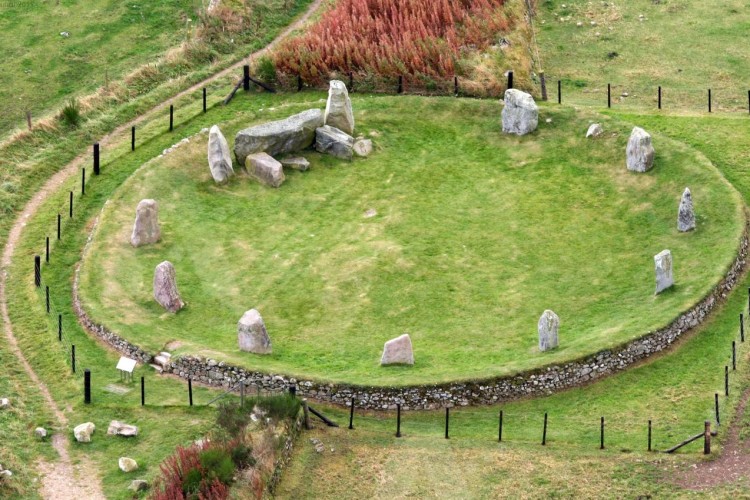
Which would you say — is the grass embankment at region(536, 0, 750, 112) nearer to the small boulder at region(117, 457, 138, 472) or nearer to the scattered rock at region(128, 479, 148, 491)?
the small boulder at region(117, 457, 138, 472)

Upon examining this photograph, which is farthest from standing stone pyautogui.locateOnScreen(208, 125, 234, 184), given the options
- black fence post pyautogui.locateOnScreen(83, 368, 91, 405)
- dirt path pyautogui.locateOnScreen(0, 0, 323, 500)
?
black fence post pyautogui.locateOnScreen(83, 368, 91, 405)

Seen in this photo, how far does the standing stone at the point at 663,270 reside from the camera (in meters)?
69.2

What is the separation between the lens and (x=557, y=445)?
62312 mm

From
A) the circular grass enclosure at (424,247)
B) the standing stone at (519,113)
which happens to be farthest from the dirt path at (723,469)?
the standing stone at (519,113)

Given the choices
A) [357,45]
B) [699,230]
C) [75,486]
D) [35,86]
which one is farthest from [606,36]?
[75,486]

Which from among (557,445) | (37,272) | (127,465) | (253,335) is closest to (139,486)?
(127,465)

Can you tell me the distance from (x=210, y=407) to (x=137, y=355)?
511cm

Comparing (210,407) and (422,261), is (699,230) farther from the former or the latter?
(210,407)

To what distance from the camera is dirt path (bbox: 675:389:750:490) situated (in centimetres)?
5944

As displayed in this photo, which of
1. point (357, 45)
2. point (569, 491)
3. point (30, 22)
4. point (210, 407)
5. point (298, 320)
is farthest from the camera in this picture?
point (30, 22)

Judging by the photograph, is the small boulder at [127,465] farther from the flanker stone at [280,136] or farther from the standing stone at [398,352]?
the flanker stone at [280,136]

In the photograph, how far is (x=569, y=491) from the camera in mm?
59625

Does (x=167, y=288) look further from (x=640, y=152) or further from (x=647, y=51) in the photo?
(x=647, y=51)

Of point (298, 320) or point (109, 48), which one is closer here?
point (298, 320)
